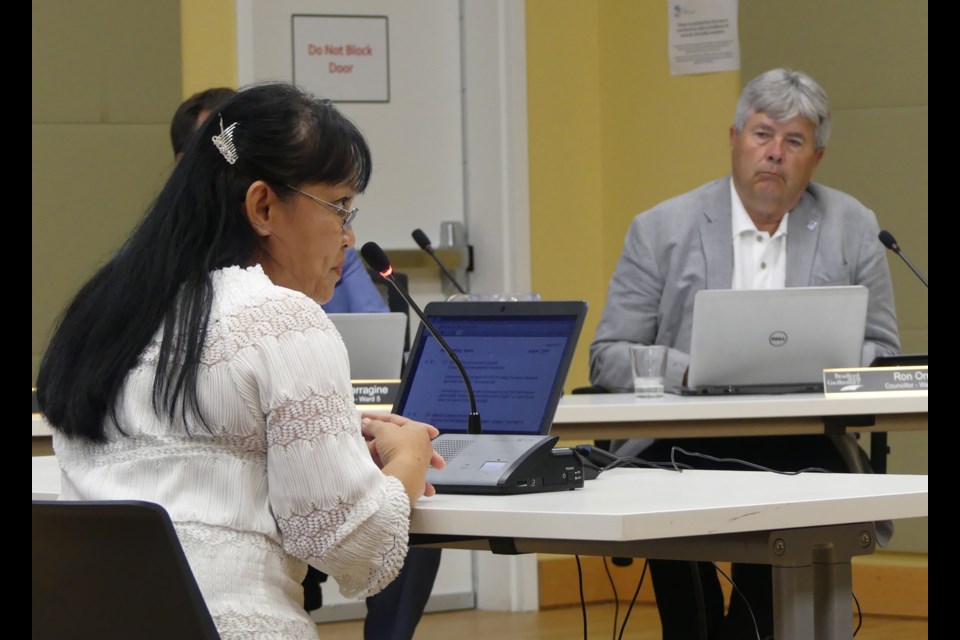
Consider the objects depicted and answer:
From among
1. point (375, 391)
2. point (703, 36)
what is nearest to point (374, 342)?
point (375, 391)

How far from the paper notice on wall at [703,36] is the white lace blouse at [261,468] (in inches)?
139

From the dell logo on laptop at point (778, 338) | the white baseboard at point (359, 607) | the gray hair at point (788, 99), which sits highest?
the gray hair at point (788, 99)

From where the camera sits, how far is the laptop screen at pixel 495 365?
2.08m

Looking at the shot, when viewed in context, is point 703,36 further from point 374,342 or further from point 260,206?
point 260,206

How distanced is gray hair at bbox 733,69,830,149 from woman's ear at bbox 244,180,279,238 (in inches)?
92.3

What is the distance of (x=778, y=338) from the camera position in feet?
10.3

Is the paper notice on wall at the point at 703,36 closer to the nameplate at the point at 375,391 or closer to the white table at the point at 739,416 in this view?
the white table at the point at 739,416

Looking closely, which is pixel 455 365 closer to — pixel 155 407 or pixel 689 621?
pixel 155 407

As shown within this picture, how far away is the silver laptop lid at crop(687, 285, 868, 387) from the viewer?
120 inches

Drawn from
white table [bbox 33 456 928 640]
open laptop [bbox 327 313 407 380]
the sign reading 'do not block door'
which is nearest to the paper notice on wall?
the sign reading 'do not block door'

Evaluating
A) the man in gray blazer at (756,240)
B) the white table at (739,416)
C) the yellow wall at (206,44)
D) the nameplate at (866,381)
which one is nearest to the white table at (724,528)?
the white table at (739,416)

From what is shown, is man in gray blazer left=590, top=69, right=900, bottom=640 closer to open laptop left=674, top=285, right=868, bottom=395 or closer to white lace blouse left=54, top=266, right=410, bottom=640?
open laptop left=674, top=285, right=868, bottom=395

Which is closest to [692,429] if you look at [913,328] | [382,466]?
[382,466]

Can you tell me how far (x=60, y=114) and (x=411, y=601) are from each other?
2.20 m
